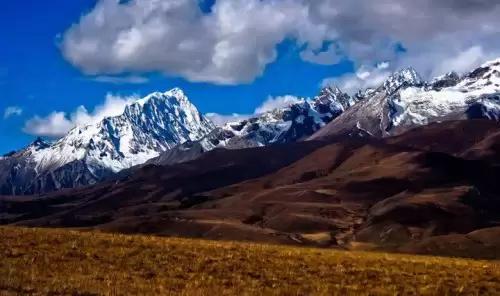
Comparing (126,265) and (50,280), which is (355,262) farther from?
(50,280)

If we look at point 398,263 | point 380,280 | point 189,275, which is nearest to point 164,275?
point 189,275

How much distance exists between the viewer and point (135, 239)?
4656 cm

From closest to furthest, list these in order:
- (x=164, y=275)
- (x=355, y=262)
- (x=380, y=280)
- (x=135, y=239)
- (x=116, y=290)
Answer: (x=116, y=290)
(x=164, y=275)
(x=380, y=280)
(x=355, y=262)
(x=135, y=239)

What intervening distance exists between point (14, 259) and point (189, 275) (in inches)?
349

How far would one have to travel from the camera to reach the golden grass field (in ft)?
101

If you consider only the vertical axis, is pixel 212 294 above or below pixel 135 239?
below

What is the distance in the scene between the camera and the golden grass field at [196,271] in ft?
101

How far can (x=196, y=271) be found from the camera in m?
36.2

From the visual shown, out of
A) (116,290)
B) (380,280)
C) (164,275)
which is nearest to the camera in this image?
(116,290)

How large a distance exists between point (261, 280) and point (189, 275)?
3504mm

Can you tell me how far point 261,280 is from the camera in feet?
114

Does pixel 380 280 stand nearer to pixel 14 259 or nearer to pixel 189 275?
pixel 189 275

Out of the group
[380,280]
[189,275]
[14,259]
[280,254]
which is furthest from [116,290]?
[280,254]

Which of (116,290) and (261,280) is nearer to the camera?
(116,290)
